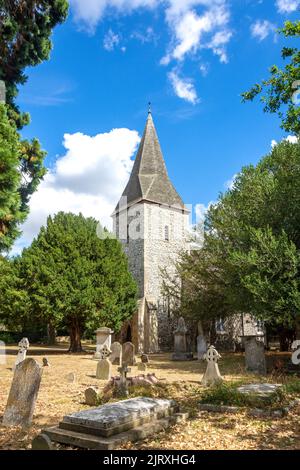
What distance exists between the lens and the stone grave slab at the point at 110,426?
4.50m

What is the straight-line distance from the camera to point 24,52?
40.5 ft

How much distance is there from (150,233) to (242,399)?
882 inches

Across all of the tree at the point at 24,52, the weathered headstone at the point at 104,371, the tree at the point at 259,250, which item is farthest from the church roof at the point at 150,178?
the weathered headstone at the point at 104,371

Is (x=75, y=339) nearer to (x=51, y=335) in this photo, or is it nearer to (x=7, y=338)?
(x=51, y=335)

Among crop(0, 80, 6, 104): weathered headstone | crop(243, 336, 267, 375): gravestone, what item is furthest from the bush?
crop(243, 336, 267, 375): gravestone

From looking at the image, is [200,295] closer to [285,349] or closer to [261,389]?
[285,349]

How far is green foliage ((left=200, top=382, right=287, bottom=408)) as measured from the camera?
647cm

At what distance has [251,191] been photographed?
53.0ft

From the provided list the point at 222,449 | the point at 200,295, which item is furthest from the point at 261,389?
the point at 200,295

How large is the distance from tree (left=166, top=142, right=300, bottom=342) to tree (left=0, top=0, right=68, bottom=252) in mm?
7706

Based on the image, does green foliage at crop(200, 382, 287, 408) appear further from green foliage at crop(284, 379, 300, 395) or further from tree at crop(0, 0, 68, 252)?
tree at crop(0, 0, 68, 252)

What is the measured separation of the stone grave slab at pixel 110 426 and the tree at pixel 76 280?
14.0m

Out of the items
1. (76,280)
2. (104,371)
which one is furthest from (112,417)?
(76,280)
